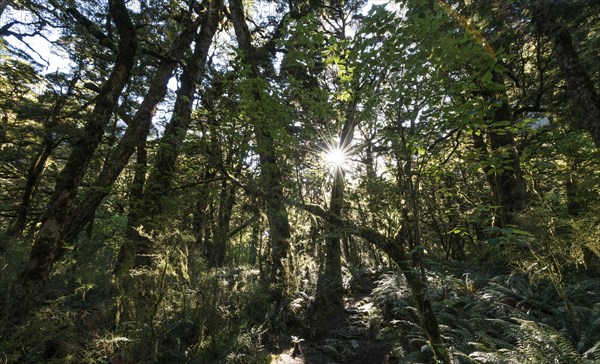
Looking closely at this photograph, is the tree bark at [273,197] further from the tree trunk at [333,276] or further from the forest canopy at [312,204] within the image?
the tree trunk at [333,276]

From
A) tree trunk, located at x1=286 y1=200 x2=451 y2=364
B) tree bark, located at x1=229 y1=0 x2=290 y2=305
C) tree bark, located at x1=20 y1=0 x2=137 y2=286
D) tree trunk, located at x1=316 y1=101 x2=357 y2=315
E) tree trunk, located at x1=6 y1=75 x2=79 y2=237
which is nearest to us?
tree trunk, located at x1=286 y1=200 x2=451 y2=364

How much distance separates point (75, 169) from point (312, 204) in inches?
168

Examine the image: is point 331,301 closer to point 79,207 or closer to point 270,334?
point 270,334

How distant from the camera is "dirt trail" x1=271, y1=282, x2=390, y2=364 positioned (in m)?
5.71

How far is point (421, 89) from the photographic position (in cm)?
366

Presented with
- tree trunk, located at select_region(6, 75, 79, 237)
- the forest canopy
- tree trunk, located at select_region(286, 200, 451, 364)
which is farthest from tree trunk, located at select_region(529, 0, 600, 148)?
tree trunk, located at select_region(6, 75, 79, 237)

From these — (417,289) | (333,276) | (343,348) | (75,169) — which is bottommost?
(343,348)

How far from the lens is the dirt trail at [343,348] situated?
5711 millimetres

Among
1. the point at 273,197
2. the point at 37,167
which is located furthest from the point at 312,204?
the point at 37,167

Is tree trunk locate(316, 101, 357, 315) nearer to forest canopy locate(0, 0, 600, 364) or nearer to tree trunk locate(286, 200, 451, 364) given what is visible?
forest canopy locate(0, 0, 600, 364)

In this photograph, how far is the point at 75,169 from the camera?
515cm

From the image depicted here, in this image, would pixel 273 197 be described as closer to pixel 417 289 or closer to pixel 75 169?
pixel 417 289

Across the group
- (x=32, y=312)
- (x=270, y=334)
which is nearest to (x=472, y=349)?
(x=270, y=334)

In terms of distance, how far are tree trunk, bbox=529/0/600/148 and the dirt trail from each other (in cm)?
632
